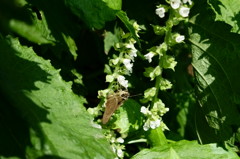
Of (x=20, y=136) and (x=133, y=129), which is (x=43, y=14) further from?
(x=20, y=136)

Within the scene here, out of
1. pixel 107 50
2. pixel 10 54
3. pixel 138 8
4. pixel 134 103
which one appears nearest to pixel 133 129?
pixel 134 103

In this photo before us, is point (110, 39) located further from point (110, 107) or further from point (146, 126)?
point (146, 126)

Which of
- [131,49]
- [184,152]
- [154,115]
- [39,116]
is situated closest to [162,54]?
[131,49]

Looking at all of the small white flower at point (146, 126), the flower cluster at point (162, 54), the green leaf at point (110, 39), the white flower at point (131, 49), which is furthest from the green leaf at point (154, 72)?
the green leaf at point (110, 39)

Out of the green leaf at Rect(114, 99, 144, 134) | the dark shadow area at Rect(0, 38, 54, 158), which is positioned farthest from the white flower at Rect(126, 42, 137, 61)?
the dark shadow area at Rect(0, 38, 54, 158)

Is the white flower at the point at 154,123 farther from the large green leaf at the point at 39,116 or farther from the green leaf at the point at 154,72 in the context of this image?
the large green leaf at the point at 39,116

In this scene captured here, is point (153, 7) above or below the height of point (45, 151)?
above

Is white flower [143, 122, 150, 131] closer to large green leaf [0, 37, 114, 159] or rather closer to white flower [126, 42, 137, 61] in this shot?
white flower [126, 42, 137, 61]
